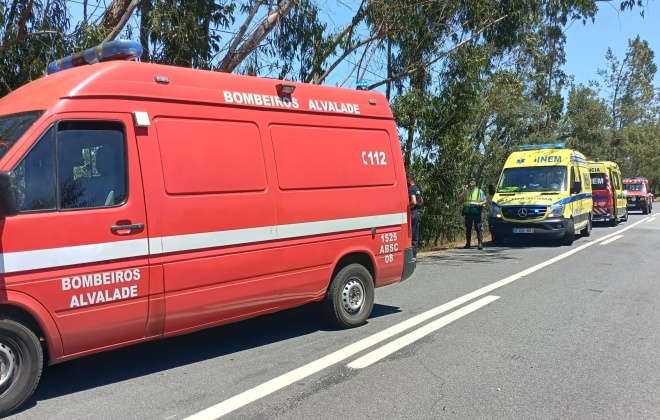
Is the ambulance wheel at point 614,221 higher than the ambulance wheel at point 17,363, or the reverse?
the ambulance wheel at point 17,363

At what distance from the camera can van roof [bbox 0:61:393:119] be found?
4715 millimetres

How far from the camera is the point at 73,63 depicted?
5457 mm

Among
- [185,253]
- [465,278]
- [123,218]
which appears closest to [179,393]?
[185,253]

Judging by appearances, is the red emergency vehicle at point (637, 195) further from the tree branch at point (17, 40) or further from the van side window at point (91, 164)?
the van side window at point (91, 164)

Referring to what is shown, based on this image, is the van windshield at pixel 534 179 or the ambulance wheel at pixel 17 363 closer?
the ambulance wheel at pixel 17 363

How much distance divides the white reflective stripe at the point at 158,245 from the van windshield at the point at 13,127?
2.61 feet

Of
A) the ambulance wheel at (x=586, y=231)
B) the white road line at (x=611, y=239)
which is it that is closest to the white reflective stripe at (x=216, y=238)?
the white road line at (x=611, y=239)

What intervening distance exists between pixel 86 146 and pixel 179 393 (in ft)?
6.93

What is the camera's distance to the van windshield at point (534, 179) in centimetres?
1650

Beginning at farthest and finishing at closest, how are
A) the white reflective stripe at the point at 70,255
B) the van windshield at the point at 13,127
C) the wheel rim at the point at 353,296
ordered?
the wheel rim at the point at 353,296
the van windshield at the point at 13,127
the white reflective stripe at the point at 70,255

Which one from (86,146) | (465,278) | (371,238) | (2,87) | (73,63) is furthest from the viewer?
(465,278)

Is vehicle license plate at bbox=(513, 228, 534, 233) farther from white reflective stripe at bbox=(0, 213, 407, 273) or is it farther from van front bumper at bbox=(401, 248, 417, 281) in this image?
white reflective stripe at bbox=(0, 213, 407, 273)

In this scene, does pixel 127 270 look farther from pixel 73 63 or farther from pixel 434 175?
pixel 434 175

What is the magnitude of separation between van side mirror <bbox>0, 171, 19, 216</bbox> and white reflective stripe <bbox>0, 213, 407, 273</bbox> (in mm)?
302
